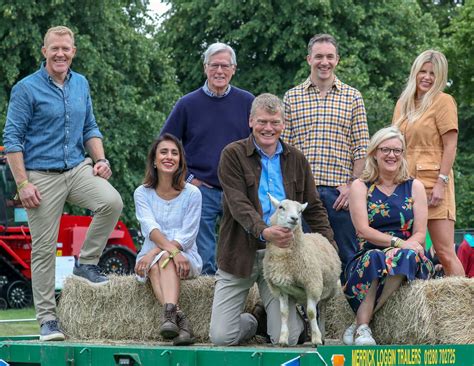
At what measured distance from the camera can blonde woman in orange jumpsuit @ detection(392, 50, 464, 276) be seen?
25.5 ft

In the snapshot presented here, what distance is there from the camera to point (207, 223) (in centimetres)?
837

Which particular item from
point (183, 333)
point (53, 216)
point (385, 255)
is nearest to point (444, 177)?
point (385, 255)

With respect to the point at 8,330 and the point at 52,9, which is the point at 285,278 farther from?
the point at 52,9

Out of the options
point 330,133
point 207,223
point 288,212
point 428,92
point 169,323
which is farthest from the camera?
point 207,223

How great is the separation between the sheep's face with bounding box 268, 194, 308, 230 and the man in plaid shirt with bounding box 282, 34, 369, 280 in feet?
5.34

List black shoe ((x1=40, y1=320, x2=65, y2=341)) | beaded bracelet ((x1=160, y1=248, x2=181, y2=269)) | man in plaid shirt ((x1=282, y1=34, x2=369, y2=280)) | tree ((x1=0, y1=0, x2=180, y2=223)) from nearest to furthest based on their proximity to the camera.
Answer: black shoe ((x1=40, y1=320, x2=65, y2=341)), beaded bracelet ((x1=160, y1=248, x2=181, y2=269)), man in plaid shirt ((x1=282, y1=34, x2=369, y2=280)), tree ((x1=0, y1=0, x2=180, y2=223))

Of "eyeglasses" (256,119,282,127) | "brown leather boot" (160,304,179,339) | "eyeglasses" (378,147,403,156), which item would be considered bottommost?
"brown leather boot" (160,304,179,339)

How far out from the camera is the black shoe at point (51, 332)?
7.29 m

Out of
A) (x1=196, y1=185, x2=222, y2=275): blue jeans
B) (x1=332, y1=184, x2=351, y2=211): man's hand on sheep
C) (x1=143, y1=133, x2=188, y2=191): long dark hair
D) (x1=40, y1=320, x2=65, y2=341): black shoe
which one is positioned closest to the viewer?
(x1=40, y1=320, x2=65, y2=341): black shoe

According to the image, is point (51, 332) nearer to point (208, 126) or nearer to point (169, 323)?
point (169, 323)

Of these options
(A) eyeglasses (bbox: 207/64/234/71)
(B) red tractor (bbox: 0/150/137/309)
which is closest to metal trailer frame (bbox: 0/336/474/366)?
(A) eyeglasses (bbox: 207/64/234/71)

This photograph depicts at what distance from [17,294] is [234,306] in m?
15.0

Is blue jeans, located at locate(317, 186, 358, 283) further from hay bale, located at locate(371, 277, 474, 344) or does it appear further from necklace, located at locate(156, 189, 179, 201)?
hay bale, located at locate(371, 277, 474, 344)

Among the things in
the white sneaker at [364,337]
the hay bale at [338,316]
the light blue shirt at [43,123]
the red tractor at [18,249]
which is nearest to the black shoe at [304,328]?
the hay bale at [338,316]
